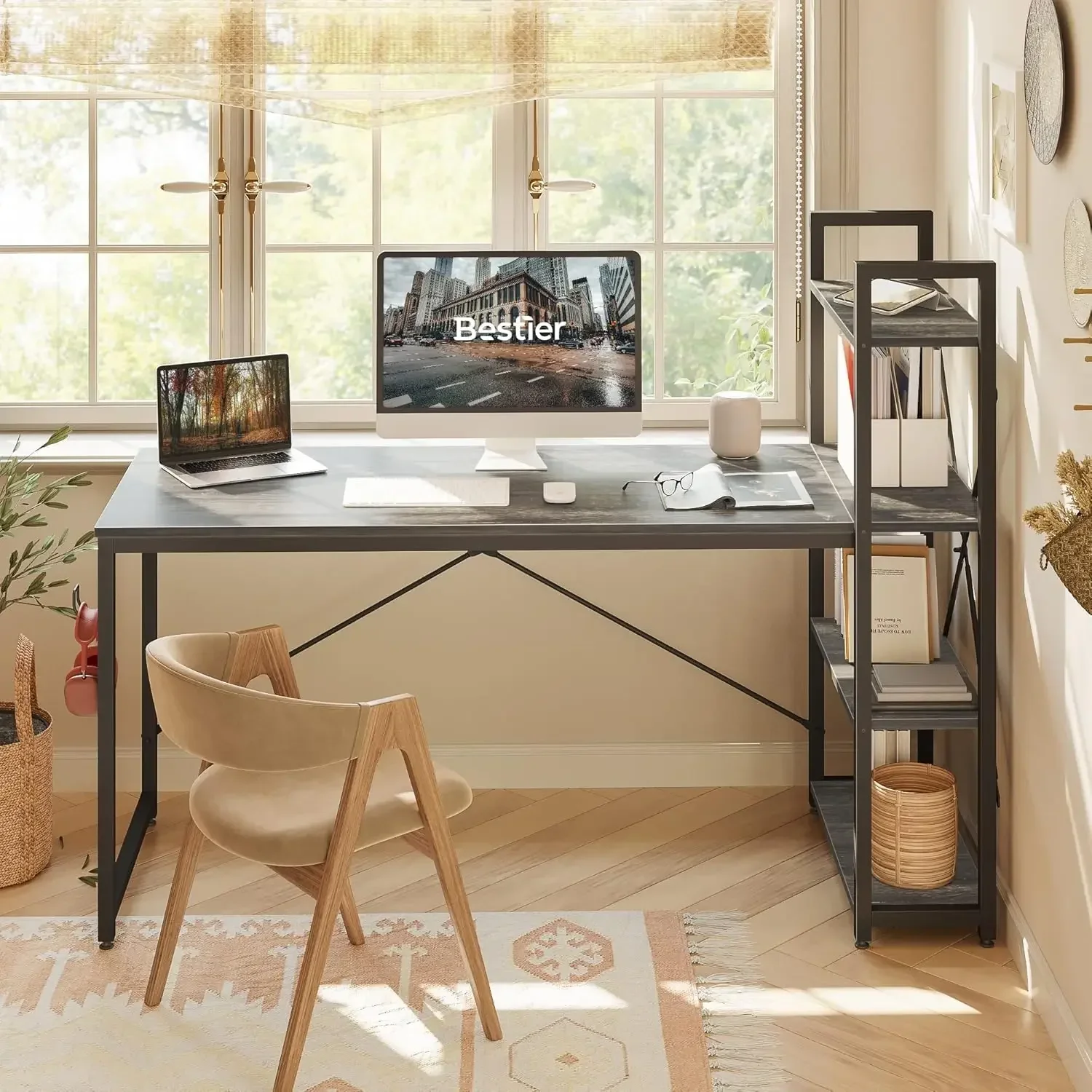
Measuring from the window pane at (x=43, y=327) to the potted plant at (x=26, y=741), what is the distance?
1.21 feet

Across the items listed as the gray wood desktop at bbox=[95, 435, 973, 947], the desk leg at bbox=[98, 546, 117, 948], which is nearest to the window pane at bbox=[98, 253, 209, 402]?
the gray wood desktop at bbox=[95, 435, 973, 947]

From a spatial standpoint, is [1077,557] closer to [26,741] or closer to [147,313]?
[26,741]

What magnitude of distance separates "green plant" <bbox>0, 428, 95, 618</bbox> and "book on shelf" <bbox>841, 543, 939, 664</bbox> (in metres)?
1.48

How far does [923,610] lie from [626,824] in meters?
0.88

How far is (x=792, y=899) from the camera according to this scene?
9.27 ft

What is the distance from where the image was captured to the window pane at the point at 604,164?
134 inches

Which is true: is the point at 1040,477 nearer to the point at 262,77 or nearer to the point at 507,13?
the point at 507,13

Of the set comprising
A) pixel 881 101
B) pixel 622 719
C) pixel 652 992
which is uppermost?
pixel 881 101

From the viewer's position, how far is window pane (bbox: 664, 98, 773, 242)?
11.1 ft

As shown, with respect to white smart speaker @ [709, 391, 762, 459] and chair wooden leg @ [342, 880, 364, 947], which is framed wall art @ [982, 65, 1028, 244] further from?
chair wooden leg @ [342, 880, 364, 947]

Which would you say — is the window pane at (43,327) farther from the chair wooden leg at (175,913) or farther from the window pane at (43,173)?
the chair wooden leg at (175,913)

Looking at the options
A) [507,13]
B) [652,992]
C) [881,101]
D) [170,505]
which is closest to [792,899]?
[652,992]

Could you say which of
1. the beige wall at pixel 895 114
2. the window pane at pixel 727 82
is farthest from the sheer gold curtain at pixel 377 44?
the beige wall at pixel 895 114

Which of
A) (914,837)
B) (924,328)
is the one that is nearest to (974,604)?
(914,837)
